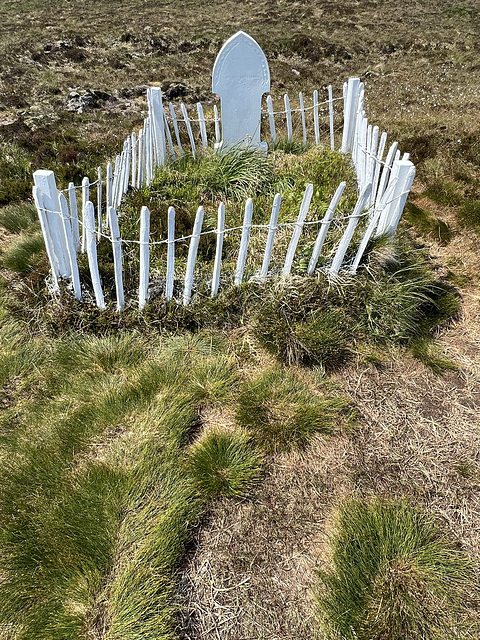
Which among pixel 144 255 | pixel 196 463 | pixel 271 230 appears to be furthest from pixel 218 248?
pixel 196 463

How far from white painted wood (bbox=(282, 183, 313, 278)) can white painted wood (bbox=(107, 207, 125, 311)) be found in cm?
142

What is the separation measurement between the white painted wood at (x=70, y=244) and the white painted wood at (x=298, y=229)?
71.4 inches

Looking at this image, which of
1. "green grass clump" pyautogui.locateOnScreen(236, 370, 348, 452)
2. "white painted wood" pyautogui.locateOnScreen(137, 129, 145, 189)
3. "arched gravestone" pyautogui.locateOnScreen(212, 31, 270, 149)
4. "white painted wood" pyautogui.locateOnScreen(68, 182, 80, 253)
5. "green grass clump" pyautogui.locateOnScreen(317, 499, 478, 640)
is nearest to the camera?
"green grass clump" pyautogui.locateOnScreen(317, 499, 478, 640)

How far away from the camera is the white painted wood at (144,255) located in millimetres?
2850

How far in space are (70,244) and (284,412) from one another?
218cm

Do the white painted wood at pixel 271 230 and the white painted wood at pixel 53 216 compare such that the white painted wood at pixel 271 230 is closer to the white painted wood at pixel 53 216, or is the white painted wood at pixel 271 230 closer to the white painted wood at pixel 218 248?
the white painted wood at pixel 218 248

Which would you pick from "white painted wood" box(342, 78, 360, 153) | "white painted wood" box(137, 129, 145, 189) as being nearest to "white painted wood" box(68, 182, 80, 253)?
"white painted wood" box(137, 129, 145, 189)

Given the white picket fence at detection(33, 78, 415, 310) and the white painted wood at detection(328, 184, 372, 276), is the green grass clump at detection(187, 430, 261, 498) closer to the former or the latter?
the white picket fence at detection(33, 78, 415, 310)

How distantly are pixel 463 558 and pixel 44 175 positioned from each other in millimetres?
3714

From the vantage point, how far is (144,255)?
3014 mm

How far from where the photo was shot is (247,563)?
199 centimetres

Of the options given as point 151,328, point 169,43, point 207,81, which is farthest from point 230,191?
point 169,43

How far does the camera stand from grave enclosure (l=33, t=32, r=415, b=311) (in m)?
2.98

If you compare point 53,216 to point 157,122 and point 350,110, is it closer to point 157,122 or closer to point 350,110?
point 157,122
